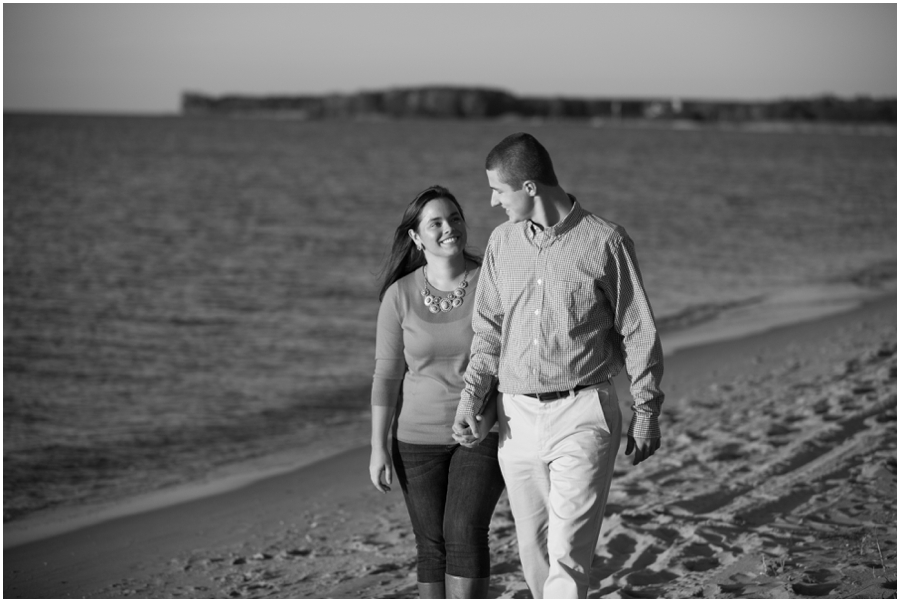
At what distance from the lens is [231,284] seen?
1518 centimetres

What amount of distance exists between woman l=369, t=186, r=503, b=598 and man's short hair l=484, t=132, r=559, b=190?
45 centimetres

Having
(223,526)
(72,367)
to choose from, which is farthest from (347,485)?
(72,367)

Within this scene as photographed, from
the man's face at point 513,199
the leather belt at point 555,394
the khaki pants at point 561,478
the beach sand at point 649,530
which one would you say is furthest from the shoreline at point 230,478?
the man's face at point 513,199

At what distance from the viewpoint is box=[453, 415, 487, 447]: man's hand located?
3091 mm

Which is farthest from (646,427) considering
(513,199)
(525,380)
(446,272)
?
(446,272)

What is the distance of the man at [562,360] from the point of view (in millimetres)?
2912

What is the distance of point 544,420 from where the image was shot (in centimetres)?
298

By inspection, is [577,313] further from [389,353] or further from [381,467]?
[381,467]

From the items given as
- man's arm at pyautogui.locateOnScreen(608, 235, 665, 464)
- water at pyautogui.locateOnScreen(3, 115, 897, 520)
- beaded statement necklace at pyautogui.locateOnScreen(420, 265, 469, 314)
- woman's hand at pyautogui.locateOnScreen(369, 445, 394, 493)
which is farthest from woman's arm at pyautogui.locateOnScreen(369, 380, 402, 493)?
water at pyautogui.locateOnScreen(3, 115, 897, 520)

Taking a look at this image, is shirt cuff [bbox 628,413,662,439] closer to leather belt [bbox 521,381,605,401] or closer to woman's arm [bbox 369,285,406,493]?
leather belt [bbox 521,381,605,401]

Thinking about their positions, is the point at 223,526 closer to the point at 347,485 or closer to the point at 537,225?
the point at 347,485

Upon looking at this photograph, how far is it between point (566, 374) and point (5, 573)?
3.64m

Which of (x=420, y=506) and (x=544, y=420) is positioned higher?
(x=544, y=420)

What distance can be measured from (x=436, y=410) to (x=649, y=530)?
6.00 feet
